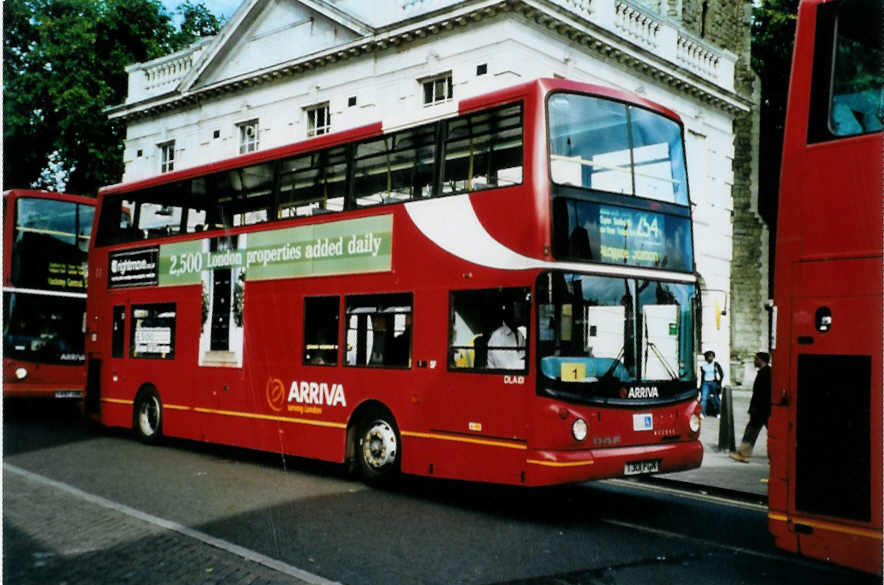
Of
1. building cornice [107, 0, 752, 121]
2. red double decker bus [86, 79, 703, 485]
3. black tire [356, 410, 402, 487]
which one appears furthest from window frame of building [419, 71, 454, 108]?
black tire [356, 410, 402, 487]

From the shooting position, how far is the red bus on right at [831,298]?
5336 mm

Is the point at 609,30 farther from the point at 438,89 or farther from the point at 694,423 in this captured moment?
the point at 694,423

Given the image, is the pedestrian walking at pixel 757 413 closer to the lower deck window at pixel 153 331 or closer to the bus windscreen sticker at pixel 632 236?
the bus windscreen sticker at pixel 632 236

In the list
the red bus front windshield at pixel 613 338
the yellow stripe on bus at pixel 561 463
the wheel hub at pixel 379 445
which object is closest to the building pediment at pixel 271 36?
the wheel hub at pixel 379 445

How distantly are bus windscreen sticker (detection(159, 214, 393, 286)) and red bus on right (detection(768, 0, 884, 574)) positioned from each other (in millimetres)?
5160

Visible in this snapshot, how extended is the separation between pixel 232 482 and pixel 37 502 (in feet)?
7.24

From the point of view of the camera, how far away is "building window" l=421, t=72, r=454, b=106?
22766mm

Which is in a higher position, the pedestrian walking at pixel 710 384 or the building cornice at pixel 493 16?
the building cornice at pixel 493 16

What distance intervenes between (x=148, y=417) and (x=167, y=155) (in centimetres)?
1986

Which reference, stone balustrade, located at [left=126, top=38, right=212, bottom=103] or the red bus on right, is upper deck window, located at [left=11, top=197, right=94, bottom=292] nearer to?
stone balustrade, located at [left=126, top=38, right=212, bottom=103]

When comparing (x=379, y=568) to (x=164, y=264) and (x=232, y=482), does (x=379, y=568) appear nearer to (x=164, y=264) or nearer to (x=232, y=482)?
(x=232, y=482)

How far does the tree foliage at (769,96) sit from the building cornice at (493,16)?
643cm

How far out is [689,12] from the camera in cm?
2991

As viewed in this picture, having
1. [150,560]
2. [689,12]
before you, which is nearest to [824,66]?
[150,560]
